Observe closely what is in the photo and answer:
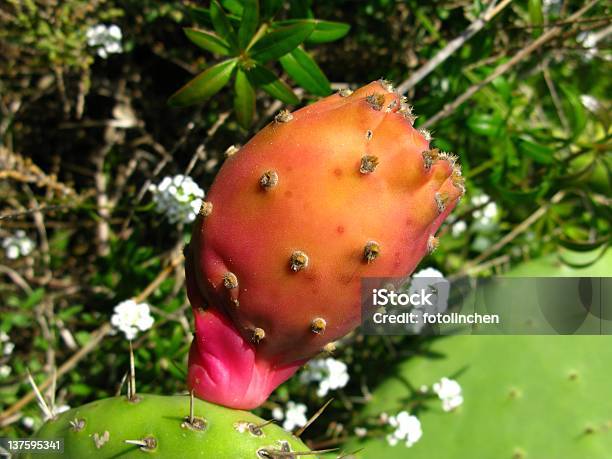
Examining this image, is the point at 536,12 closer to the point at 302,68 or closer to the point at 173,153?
the point at 302,68

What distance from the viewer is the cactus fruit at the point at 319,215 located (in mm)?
821

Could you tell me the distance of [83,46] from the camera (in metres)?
1.58

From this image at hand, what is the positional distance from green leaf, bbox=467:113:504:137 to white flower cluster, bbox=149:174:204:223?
67 cm

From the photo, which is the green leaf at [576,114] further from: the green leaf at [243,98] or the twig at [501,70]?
the green leaf at [243,98]

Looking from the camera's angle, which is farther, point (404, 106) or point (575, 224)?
point (575, 224)

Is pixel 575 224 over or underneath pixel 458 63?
underneath

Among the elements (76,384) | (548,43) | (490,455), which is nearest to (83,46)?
(76,384)

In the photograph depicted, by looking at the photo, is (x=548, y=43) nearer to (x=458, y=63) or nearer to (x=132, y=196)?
(x=458, y=63)

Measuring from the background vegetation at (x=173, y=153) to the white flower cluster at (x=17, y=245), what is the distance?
0.01 metres

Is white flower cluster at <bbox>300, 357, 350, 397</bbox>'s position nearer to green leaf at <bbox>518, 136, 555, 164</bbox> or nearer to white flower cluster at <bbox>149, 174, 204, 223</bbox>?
white flower cluster at <bbox>149, 174, 204, 223</bbox>

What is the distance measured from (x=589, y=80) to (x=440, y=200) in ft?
5.91

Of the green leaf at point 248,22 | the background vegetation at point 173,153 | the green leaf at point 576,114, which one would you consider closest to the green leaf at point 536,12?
the background vegetation at point 173,153

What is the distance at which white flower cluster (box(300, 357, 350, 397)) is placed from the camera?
1.55 meters

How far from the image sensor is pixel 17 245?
1.69 meters
